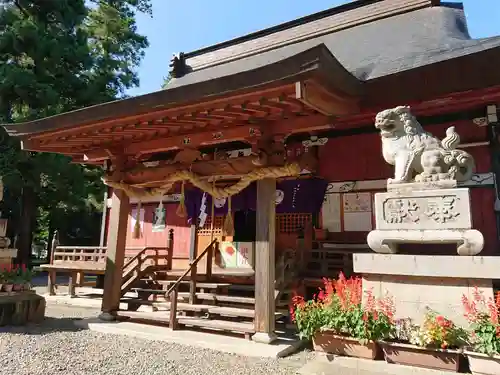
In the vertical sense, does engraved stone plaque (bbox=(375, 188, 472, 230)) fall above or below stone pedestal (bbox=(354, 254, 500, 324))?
above

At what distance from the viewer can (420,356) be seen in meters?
3.89

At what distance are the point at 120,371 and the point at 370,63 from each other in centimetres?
601

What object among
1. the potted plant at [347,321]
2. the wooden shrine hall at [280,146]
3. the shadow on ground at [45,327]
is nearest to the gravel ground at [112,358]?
the shadow on ground at [45,327]

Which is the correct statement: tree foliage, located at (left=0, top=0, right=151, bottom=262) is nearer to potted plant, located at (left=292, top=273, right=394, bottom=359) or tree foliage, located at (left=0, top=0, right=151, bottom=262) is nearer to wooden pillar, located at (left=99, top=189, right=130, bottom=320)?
wooden pillar, located at (left=99, top=189, right=130, bottom=320)

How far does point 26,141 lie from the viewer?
702cm

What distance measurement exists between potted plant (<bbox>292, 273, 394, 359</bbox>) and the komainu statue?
1427mm

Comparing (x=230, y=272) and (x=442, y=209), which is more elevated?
(x=442, y=209)

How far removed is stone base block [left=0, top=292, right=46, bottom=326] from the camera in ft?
21.2

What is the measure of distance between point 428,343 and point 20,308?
646 cm

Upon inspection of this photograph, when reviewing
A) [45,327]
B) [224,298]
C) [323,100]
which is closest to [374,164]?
[323,100]

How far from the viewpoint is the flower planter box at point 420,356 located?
147 inches

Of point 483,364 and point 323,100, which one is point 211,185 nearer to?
point 323,100

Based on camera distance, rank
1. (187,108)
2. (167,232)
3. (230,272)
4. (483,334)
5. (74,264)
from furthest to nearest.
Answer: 1. (167,232)
2. (74,264)
3. (230,272)
4. (187,108)
5. (483,334)

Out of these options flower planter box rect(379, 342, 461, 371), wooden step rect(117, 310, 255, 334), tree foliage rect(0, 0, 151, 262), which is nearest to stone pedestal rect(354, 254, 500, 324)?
flower planter box rect(379, 342, 461, 371)
